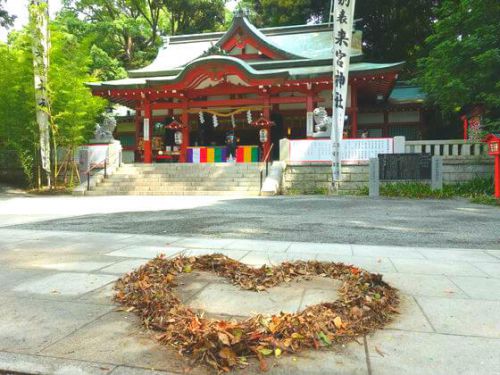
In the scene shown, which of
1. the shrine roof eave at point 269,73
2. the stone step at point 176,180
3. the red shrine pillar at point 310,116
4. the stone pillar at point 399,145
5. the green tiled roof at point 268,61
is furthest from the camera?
the red shrine pillar at point 310,116

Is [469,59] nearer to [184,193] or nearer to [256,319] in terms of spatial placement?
[184,193]

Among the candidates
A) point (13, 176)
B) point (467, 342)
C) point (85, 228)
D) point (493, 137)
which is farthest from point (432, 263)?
point (13, 176)

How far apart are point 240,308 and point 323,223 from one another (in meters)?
4.70

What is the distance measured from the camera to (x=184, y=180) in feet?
50.7

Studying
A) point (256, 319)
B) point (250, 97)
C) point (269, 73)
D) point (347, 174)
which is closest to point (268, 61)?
point (250, 97)

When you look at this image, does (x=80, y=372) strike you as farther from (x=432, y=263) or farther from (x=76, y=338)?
(x=432, y=263)

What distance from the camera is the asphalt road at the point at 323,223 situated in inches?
228

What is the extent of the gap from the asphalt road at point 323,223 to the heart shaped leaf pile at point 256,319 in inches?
97.0

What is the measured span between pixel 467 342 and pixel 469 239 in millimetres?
3993

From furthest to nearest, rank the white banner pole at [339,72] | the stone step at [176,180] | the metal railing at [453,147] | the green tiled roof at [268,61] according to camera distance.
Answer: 1. the green tiled roof at [268,61]
2. the stone step at [176,180]
3. the metal railing at [453,147]
4. the white banner pole at [339,72]

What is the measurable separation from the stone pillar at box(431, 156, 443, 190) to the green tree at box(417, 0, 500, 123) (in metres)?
2.25

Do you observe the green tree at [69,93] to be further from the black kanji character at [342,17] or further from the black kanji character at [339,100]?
the black kanji character at [342,17]

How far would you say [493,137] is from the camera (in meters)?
11.1

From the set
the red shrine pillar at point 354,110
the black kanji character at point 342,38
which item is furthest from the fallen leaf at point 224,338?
the red shrine pillar at point 354,110
